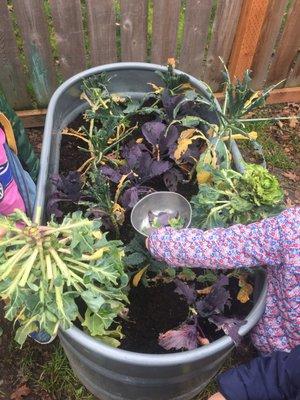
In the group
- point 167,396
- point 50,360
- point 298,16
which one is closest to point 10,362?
point 50,360

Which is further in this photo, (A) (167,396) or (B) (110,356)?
(A) (167,396)

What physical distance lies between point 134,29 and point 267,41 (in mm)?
868

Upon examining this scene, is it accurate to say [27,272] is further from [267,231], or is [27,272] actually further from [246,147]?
[246,147]

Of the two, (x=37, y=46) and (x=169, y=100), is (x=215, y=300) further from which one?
(x=37, y=46)

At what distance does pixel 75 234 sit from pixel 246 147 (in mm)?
1992

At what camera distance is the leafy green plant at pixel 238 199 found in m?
1.35

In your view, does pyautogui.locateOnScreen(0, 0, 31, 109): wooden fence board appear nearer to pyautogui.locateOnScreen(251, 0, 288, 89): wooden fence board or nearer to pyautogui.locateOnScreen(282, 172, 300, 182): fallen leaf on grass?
pyautogui.locateOnScreen(251, 0, 288, 89): wooden fence board

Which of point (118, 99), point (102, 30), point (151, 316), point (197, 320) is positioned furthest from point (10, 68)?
point (197, 320)

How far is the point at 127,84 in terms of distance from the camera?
2084 mm

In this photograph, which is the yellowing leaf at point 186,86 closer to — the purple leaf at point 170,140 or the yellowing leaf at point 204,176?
the purple leaf at point 170,140

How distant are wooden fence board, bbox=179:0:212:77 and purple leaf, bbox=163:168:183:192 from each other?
1127 millimetres

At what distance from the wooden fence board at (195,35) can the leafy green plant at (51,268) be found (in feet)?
5.62

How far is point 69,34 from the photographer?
8.06 ft

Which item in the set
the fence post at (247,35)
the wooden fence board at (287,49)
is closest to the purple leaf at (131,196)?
the fence post at (247,35)
